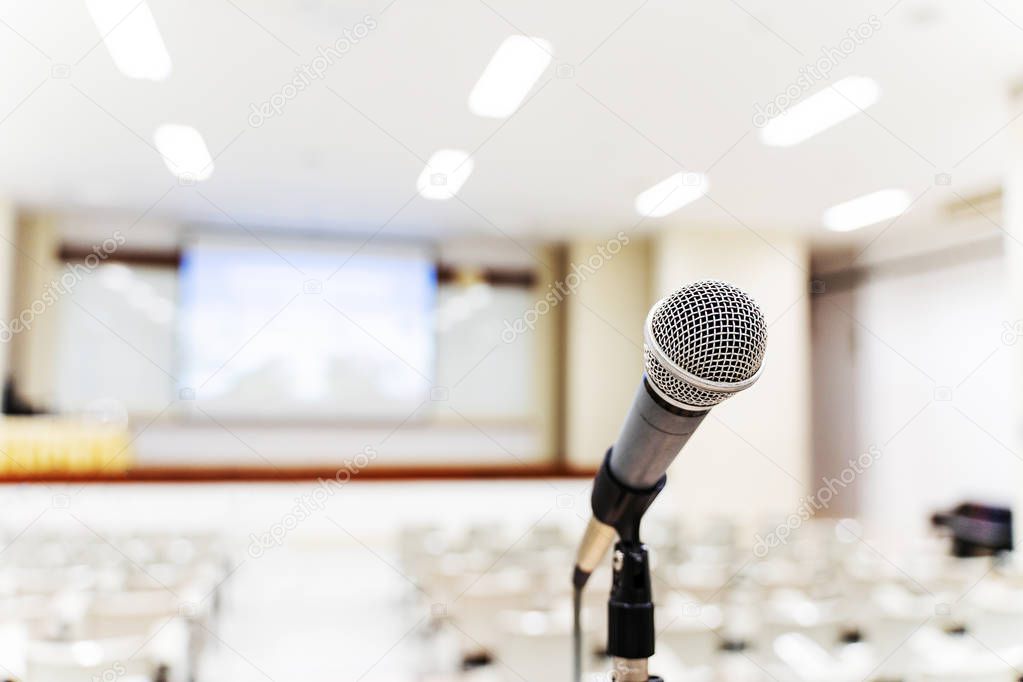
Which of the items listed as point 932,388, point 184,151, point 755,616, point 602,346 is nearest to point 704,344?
point 755,616

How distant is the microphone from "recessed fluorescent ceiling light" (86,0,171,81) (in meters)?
5.28

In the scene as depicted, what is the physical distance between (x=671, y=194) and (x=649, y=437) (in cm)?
889

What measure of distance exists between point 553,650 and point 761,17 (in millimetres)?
4128

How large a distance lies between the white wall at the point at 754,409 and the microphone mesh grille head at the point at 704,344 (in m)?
10.3

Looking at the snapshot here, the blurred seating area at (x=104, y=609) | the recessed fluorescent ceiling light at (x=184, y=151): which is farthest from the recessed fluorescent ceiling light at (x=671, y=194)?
the blurred seating area at (x=104, y=609)

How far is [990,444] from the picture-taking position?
9.72m

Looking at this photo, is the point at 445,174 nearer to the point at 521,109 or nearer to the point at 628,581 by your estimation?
the point at 521,109

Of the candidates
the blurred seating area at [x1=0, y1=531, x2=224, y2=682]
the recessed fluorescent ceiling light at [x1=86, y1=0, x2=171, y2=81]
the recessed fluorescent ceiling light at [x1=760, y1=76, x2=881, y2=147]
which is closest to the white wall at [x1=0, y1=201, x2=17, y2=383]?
the blurred seating area at [x1=0, y1=531, x2=224, y2=682]

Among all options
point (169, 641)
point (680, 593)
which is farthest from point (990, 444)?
point (169, 641)

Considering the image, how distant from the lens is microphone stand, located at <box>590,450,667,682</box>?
2.92 feet

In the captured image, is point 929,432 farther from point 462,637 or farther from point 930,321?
point 462,637

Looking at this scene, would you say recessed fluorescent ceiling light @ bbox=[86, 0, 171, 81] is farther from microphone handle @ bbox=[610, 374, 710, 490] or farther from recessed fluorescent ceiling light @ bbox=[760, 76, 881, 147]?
microphone handle @ bbox=[610, 374, 710, 490]

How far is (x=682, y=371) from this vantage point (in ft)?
2.54

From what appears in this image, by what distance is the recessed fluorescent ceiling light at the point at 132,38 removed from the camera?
16.3 feet
